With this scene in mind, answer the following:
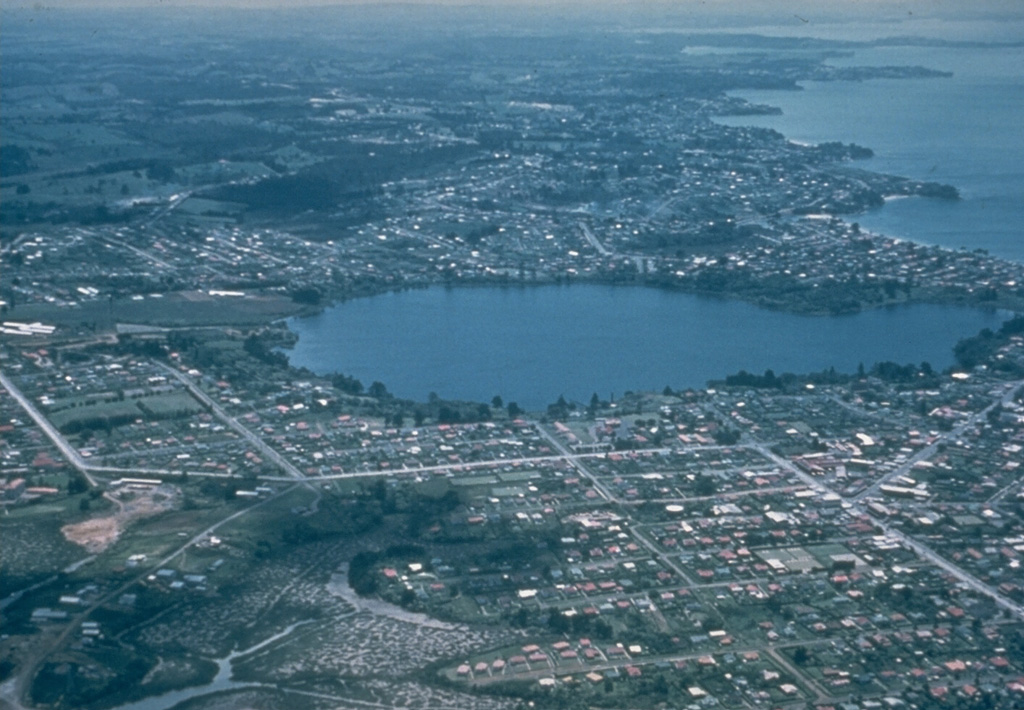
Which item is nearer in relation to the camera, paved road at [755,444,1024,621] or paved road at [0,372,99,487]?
paved road at [755,444,1024,621]

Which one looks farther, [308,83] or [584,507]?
[308,83]

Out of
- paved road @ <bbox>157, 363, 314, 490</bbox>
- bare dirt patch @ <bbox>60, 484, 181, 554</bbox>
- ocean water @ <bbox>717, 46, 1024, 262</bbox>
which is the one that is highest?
bare dirt patch @ <bbox>60, 484, 181, 554</bbox>

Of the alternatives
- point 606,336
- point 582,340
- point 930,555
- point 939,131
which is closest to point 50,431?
point 582,340

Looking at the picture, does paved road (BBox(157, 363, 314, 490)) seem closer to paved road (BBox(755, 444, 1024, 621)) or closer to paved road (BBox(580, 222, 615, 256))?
paved road (BBox(755, 444, 1024, 621))

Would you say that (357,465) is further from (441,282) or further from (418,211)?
(418,211)

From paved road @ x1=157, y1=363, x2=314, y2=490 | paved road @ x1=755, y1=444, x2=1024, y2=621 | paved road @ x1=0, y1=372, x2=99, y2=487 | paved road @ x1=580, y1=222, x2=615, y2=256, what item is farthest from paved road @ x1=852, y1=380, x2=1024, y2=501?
paved road @ x1=580, y1=222, x2=615, y2=256

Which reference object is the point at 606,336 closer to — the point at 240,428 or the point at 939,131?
the point at 240,428

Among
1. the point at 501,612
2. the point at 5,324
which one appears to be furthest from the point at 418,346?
the point at 501,612
